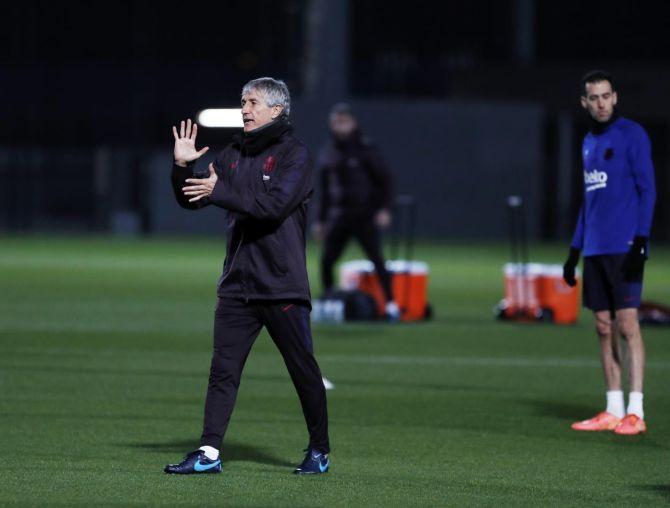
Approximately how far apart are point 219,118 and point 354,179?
109 ft

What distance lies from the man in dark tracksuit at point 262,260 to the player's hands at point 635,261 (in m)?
2.31

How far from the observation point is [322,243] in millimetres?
17156

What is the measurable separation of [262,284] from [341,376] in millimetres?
4694

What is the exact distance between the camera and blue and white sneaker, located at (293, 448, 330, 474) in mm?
7664

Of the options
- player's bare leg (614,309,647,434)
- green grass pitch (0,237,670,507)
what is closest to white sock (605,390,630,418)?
player's bare leg (614,309,647,434)

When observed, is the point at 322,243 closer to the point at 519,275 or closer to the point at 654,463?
the point at 519,275

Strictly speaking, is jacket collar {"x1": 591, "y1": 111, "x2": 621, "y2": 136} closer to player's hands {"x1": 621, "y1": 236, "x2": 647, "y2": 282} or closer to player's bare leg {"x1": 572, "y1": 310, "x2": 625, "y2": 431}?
player's hands {"x1": 621, "y1": 236, "x2": 647, "y2": 282}

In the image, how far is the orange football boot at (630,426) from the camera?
9.20 meters

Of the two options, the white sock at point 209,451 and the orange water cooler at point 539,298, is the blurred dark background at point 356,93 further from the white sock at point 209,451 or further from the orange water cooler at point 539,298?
the white sock at point 209,451

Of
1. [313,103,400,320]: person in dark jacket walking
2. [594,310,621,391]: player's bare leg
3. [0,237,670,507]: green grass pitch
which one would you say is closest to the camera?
[0,237,670,507]: green grass pitch

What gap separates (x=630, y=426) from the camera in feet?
30.2

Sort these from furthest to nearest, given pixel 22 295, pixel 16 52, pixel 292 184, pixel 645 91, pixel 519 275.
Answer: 1. pixel 16 52
2. pixel 645 91
3. pixel 22 295
4. pixel 519 275
5. pixel 292 184

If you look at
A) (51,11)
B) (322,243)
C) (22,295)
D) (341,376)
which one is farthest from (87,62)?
(341,376)

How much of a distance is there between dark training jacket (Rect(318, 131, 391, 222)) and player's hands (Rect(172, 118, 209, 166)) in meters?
9.15
